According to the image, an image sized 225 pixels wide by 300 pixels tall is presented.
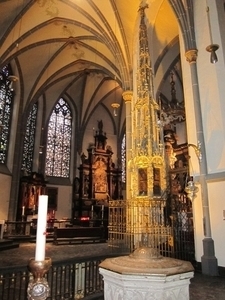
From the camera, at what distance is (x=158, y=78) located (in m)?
11.7

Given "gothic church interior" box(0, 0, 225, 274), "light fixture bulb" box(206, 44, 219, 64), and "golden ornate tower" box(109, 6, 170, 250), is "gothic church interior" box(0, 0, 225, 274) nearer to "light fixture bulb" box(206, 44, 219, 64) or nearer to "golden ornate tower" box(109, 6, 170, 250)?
"light fixture bulb" box(206, 44, 219, 64)

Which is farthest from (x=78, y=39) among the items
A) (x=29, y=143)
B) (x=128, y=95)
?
(x=29, y=143)

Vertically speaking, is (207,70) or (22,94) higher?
(22,94)

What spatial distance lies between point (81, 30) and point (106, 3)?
2371 millimetres

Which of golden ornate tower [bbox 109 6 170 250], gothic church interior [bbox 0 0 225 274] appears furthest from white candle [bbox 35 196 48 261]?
golden ornate tower [bbox 109 6 170 250]

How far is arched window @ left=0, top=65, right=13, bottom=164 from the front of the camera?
44.1 ft

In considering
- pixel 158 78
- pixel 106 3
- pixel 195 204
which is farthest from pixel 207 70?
pixel 106 3

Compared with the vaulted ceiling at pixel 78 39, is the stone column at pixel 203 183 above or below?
below

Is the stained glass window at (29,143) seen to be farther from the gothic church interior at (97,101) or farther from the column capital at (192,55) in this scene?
the column capital at (192,55)

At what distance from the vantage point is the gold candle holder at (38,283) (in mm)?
1321

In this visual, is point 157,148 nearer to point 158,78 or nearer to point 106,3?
point 158,78

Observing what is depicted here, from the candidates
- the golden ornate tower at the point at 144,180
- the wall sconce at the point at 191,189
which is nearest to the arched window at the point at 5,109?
the golden ornate tower at the point at 144,180

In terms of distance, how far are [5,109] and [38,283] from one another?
1385 cm

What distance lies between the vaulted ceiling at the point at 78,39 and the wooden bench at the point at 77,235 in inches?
263
